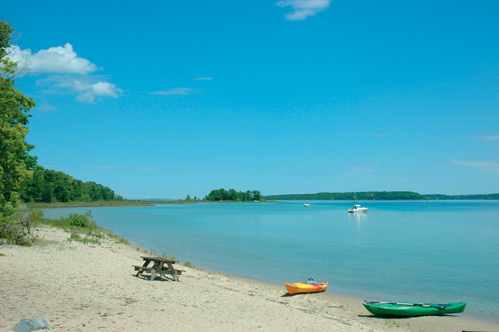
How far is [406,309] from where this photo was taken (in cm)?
1224

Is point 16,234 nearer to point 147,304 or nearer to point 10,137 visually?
point 10,137

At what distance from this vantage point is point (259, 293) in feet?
47.7

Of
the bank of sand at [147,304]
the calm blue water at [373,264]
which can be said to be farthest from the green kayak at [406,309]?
the calm blue water at [373,264]

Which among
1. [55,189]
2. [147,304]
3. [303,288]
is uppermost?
[55,189]

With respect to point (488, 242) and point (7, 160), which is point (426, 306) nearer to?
point (7, 160)

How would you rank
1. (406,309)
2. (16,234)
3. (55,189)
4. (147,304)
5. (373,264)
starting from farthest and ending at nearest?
(55,189) < (373,264) < (16,234) < (406,309) < (147,304)

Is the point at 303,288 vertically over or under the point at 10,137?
under

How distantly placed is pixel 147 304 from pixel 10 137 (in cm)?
1052

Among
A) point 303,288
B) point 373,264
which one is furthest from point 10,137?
point 373,264

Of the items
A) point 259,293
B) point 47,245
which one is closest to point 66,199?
point 47,245

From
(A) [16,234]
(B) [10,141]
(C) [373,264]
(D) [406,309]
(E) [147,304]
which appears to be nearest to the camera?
(E) [147,304]

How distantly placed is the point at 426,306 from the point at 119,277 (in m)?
11.3

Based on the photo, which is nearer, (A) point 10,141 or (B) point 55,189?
(A) point 10,141

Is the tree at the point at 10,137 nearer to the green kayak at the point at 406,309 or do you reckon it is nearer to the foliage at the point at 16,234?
the foliage at the point at 16,234
